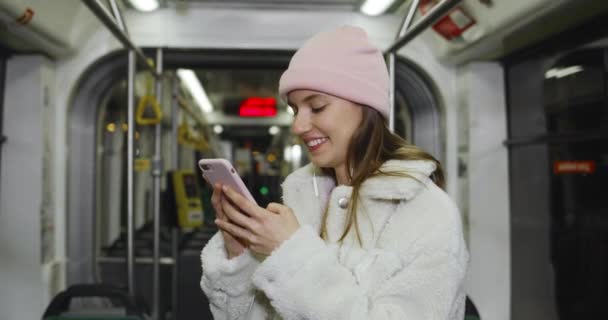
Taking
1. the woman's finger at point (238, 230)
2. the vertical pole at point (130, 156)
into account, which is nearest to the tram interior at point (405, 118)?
the vertical pole at point (130, 156)

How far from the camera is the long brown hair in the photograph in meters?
1.11

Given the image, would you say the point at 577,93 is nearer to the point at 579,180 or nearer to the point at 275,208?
the point at 579,180

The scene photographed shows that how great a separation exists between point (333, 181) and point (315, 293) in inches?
16.9

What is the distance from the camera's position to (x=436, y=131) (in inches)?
128

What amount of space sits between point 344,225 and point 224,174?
11.8 inches

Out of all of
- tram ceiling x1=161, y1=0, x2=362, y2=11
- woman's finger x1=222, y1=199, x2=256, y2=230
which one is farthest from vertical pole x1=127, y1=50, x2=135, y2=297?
woman's finger x1=222, y1=199, x2=256, y2=230

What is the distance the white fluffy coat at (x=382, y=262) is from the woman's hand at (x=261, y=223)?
0.07ft

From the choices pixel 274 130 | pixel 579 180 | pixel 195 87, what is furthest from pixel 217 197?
pixel 274 130

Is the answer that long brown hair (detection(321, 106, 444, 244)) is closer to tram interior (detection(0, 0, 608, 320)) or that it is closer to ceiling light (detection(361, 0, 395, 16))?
tram interior (detection(0, 0, 608, 320))

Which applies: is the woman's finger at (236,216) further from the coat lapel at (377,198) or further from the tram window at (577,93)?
the tram window at (577,93)

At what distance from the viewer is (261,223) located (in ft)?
3.21

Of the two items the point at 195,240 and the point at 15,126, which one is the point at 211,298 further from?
the point at 195,240

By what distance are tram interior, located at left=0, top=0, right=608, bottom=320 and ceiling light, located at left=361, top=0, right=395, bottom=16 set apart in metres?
0.03

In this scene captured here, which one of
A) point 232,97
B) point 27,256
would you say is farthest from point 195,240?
point 232,97
